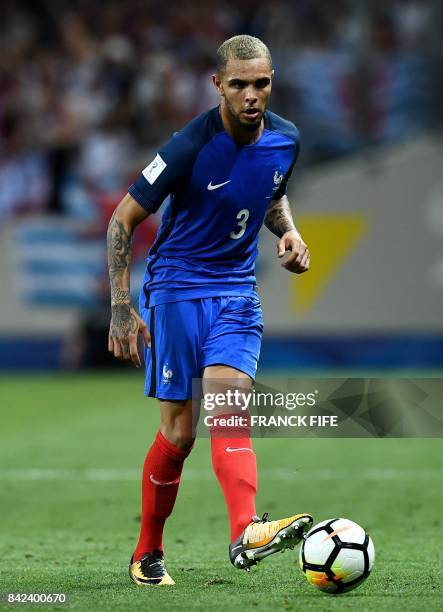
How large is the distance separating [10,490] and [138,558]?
11.3 ft

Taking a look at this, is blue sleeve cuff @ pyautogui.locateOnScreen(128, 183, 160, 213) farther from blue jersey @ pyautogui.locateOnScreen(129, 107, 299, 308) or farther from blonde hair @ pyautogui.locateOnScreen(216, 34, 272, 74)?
blonde hair @ pyautogui.locateOnScreen(216, 34, 272, 74)

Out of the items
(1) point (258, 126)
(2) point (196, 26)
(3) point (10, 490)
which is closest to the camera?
(1) point (258, 126)

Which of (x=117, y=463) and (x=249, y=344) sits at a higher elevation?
(x=249, y=344)

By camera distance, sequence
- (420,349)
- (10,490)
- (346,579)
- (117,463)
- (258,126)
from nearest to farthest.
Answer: (346,579), (258,126), (10,490), (117,463), (420,349)

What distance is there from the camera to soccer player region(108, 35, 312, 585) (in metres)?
4.99

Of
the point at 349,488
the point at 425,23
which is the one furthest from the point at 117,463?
the point at 425,23

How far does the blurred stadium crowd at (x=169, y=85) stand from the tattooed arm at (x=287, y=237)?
37.8ft

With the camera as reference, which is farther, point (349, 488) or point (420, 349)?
point (420, 349)

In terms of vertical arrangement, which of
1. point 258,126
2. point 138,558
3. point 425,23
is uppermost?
point 425,23

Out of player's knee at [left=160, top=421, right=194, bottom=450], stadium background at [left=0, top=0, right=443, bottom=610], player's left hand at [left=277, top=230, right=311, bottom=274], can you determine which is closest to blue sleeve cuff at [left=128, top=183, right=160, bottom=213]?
player's left hand at [left=277, top=230, right=311, bottom=274]


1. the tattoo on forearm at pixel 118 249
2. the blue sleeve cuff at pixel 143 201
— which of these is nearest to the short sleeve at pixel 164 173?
the blue sleeve cuff at pixel 143 201

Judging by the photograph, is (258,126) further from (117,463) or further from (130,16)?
(130,16)

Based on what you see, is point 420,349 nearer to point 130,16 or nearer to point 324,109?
point 324,109

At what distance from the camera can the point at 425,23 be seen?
1727cm
